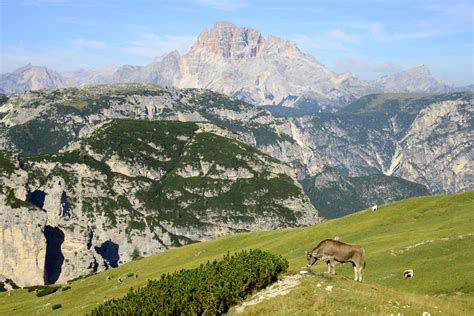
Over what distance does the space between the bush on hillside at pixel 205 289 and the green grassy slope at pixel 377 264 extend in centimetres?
222

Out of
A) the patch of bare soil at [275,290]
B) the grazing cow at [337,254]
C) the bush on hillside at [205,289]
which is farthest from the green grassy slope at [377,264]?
the bush on hillside at [205,289]

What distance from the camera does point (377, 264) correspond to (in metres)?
54.0

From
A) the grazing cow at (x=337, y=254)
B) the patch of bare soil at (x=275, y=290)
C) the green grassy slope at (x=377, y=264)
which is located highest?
the grazing cow at (x=337, y=254)

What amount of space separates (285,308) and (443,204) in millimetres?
55908

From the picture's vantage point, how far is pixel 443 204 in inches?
3031

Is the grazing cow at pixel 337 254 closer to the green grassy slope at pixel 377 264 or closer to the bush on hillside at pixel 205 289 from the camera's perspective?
the green grassy slope at pixel 377 264

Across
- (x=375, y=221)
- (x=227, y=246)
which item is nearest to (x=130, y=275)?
(x=227, y=246)

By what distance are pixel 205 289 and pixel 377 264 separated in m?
28.3

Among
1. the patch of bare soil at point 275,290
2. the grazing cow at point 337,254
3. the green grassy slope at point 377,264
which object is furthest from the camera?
the grazing cow at point 337,254

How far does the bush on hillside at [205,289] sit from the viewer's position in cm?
3075

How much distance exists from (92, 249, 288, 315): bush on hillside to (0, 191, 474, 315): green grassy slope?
222 centimetres

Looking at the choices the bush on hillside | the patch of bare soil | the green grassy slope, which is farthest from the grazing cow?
the bush on hillside

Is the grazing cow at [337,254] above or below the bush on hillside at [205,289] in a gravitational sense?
above

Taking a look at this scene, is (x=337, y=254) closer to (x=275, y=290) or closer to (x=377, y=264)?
(x=275, y=290)
